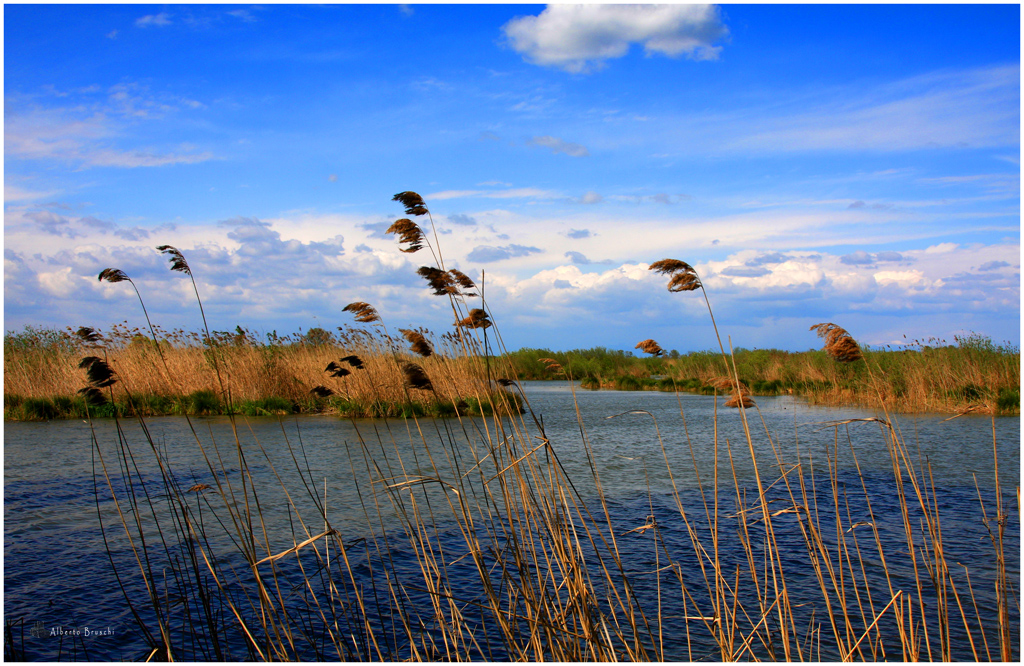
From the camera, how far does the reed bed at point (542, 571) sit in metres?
2.50

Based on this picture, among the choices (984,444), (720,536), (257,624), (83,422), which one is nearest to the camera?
(257,624)

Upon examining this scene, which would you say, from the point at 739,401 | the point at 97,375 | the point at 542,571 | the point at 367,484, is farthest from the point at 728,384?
the point at 367,484

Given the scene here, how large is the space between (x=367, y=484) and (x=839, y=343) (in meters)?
5.31

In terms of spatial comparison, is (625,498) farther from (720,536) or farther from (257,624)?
(257,624)

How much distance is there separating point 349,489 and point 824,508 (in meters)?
4.45

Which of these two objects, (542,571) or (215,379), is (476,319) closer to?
(542,571)

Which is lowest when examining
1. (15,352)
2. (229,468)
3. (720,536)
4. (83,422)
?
(720,536)

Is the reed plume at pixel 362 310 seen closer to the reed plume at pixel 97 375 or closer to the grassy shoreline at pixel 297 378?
the reed plume at pixel 97 375

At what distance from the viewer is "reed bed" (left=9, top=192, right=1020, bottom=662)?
8.20 ft

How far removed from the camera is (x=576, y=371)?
28.3m

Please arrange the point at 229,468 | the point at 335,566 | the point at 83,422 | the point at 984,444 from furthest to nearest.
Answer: the point at 83,422 → the point at 984,444 → the point at 229,468 → the point at 335,566

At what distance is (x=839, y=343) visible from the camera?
2740 mm

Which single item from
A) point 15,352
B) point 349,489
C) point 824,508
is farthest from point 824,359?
point 15,352

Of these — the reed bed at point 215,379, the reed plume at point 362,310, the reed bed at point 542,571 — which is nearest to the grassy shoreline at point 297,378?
the reed bed at point 215,379
